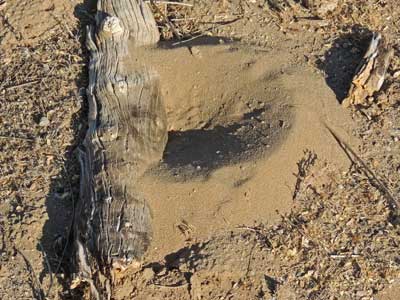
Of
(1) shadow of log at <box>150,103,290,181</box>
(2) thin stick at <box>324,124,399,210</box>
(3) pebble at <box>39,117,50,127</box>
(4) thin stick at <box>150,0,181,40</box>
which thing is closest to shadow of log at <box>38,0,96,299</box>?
(3) pebble at <box>39,117,50,127</box>

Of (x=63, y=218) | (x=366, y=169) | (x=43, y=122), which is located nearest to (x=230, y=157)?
(x=366, y=169)

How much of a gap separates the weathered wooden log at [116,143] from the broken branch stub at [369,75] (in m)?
1.21

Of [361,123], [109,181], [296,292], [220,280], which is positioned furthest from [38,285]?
[361,123]

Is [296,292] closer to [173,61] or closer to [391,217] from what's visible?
[391,217]

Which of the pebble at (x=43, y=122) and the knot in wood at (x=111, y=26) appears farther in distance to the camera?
the knot in wood at (x=111, y=26)

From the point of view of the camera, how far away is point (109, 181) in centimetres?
436

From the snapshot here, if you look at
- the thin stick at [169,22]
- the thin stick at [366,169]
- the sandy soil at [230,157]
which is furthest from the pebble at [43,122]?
the thin stick at [366,169]

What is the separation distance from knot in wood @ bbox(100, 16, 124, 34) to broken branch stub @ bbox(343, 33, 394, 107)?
152 centimetres

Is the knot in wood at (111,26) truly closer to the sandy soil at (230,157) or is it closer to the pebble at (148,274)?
the sandy soil at (230,157)

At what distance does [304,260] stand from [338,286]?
218 millimetres

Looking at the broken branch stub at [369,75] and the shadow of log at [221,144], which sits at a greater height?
the broken branch stub at [369,75]

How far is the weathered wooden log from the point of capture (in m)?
4.05

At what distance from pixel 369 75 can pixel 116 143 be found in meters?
1.68

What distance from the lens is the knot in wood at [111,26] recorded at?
5.21 meters
